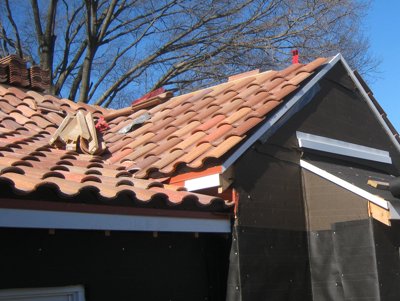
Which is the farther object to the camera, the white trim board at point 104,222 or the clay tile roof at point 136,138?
the clay tile roof at point 136,138

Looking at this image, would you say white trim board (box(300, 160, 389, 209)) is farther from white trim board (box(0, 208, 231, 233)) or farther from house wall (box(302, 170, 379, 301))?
white trim board (box(0, 208, 231, 233))

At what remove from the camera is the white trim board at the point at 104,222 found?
4137 mm

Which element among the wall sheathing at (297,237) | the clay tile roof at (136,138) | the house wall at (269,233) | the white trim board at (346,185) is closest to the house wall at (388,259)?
the wall sheathing at (297,237)

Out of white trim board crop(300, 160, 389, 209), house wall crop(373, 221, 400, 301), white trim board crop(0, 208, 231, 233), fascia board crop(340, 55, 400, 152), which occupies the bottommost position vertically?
house wall crop(373, 221, 400, 301)

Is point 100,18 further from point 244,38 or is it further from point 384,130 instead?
point 384,130

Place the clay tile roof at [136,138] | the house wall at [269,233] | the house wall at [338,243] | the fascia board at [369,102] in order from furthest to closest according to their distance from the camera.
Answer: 1. the fascia board at [369,102]
2. the house wall at [338,243]
3. the house wall at [269,233]
4. the clay tile roof at [136,138]

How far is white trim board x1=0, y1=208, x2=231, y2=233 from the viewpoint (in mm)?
4137

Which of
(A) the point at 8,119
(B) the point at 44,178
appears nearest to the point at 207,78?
(A) the point at 8,119

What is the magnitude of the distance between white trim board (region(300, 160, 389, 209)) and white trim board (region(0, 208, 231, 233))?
4.94 ft

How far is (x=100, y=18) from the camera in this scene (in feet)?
61.7

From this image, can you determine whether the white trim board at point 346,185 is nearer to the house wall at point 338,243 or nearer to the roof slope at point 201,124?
the house wall at point 338,243

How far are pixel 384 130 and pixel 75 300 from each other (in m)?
6.30

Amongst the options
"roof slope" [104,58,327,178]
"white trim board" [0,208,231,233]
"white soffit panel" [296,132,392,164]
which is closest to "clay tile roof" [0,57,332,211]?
"roof slope" [104,58,327,178]

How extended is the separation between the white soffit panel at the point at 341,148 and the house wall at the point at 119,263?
1.92 metres
